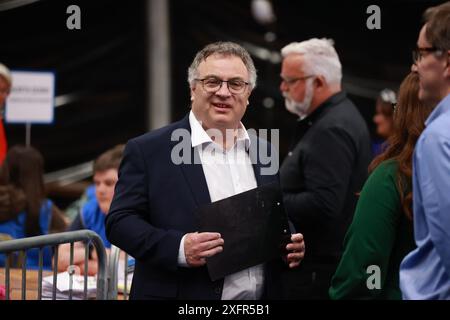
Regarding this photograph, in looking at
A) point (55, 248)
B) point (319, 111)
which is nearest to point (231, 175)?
point (55, 248)

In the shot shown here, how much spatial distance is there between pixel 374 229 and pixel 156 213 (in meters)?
0.79

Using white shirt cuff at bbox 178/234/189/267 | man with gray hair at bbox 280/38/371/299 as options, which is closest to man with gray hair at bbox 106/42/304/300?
white shirt cuff at bbox 178/234/189/267

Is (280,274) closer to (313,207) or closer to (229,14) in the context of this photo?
(313,207)

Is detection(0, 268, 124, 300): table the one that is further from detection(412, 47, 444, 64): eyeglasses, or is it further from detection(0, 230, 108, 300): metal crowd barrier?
detection(412, 47, 444, 64): eyeglasses

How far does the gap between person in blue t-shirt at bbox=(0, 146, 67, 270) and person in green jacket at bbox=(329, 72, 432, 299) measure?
2.74 m

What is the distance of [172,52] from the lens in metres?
9.27

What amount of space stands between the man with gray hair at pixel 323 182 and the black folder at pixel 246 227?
1.19m

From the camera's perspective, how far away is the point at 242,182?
10.7 feet

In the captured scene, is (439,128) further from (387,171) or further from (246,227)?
(246,227)

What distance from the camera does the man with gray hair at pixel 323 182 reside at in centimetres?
442

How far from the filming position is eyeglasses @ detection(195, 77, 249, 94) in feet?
10.6

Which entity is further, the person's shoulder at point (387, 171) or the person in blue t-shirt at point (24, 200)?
the person in blue t-shirt at point (24, 200)

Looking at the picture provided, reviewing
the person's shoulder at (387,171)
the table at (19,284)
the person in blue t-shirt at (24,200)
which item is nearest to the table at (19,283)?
A: the table at (19,284)

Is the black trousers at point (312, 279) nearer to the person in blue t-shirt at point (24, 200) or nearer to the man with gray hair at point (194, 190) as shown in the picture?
the man with gray hair at point (194, 190)
